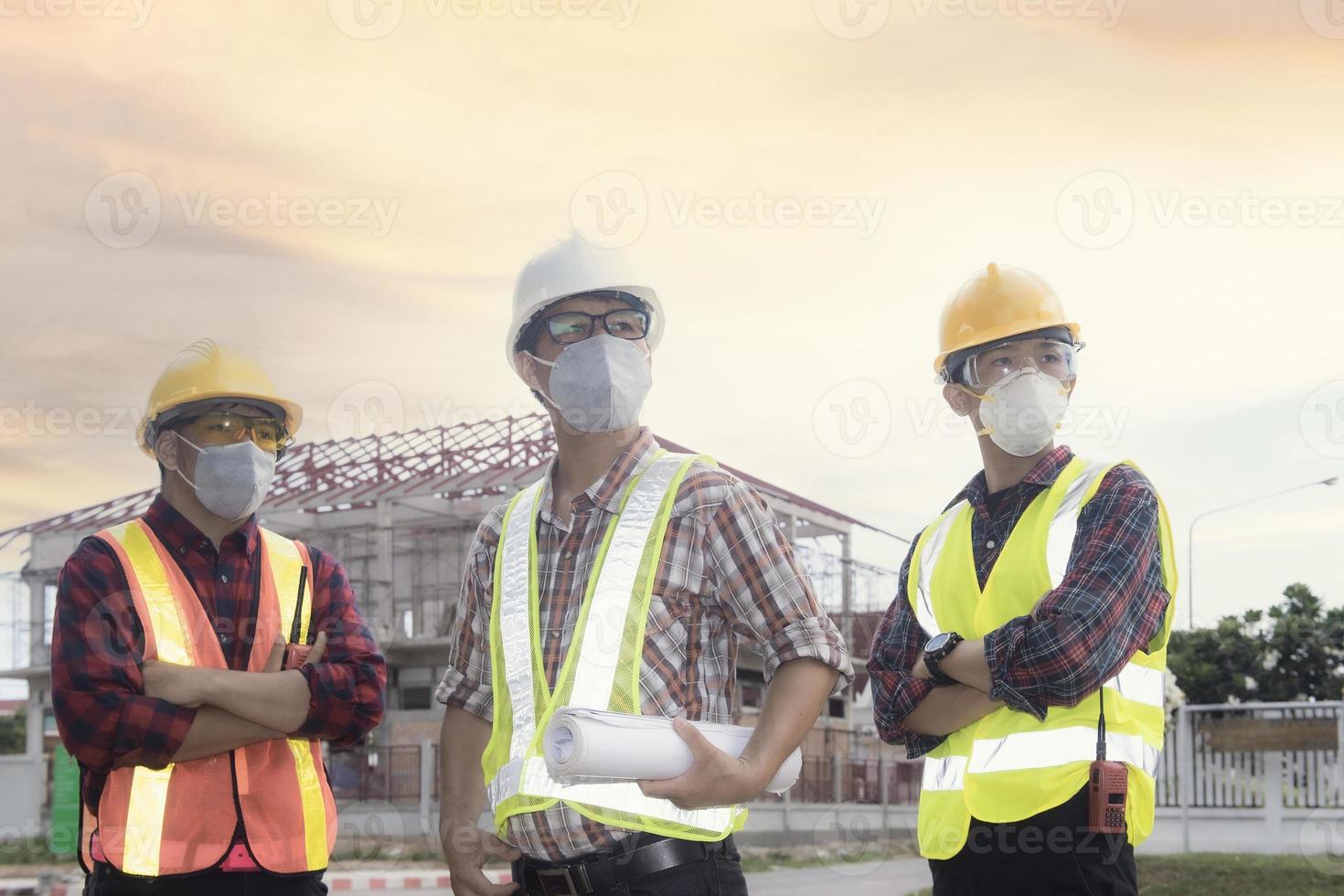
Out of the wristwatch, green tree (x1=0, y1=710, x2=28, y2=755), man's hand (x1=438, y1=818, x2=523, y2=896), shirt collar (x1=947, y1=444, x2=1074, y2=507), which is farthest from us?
green tree (x1=0, y1=710, x2=28, y2=755)

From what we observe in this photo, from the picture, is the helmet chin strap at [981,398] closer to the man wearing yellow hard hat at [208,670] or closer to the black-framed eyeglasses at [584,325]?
the black-framed eyeglasses at [584,325]

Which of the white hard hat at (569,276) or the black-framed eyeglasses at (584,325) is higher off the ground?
the white hard hat at (569,276)

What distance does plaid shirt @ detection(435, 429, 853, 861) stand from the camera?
11.3 ft

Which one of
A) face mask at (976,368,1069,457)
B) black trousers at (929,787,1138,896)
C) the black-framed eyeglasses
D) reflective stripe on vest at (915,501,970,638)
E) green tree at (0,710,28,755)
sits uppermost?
the black-framed eyeglasses

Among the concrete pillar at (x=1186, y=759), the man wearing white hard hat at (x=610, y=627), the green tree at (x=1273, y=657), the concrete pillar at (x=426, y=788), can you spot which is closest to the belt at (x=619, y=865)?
the man wearing white hard hat at (x=610, y=627)

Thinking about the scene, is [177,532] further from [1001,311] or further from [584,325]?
[1001,311]

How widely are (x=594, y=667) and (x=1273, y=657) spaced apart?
35.4m

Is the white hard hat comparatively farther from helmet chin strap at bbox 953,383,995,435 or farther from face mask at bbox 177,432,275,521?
face mask at bbox 177,432,275,521

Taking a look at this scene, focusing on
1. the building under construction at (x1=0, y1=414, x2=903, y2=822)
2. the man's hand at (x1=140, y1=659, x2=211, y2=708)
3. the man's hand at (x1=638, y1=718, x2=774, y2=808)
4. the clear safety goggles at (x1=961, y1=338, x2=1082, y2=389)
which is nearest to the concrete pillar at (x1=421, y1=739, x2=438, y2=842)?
the building under construction at (x1=0, y1=414, x2=903, y2=822)

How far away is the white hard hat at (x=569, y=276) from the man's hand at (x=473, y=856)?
1374mm

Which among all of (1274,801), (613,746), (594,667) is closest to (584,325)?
(594,667)

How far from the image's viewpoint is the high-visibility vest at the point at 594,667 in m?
3.40

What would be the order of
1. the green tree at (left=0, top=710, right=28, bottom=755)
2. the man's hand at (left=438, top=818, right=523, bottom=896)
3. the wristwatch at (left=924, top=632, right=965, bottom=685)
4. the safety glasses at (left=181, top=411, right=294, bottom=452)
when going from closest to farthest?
the man's hand at (left=438, top=818, right=523, bottom=896) < the wristwatch at (left=924, top=632, right=965, bottom=685) < the safety glasses at (left=181, top=411, right=294, bottom=452) < the green tree at (left=0, top=710, right=28, bottom=755)

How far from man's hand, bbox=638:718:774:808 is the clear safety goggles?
69.4 inches
